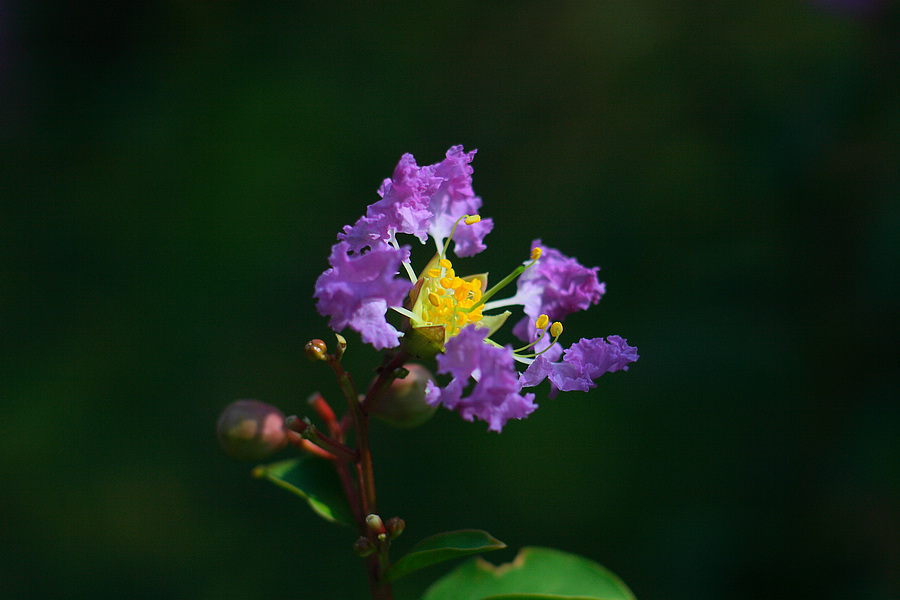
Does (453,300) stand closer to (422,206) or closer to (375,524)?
(422,206)

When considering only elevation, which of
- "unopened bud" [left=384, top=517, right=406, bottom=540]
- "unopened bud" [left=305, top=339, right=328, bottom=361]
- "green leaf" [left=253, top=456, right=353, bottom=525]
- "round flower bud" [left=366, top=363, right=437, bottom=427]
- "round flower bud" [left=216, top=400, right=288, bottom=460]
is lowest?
"unopened bud" [left=384, top=517, right=406, bottom=540]

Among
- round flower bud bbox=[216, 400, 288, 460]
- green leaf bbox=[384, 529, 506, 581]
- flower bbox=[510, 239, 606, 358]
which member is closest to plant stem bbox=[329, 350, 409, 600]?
green leaf bbox=[384, 529, 506, 581]

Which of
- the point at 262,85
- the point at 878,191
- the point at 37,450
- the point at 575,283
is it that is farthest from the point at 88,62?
the point at 878,191

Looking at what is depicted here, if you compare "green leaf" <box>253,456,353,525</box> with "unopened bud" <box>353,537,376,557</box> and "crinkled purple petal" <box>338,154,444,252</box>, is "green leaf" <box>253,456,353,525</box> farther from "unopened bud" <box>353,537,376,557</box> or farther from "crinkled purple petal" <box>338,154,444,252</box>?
"crinkled purple petal" <box>338,154,444,252</box>

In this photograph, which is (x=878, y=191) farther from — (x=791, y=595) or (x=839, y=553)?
(x=791, y=595)

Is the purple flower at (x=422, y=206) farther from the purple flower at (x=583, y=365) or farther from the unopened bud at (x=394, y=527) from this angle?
the unopened bud at (x=394, y=527)

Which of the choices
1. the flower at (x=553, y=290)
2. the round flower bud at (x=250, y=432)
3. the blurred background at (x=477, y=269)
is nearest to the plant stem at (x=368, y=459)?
the round flower bud at (x=250, y=432)

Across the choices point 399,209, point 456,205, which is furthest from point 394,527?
point 456,205
